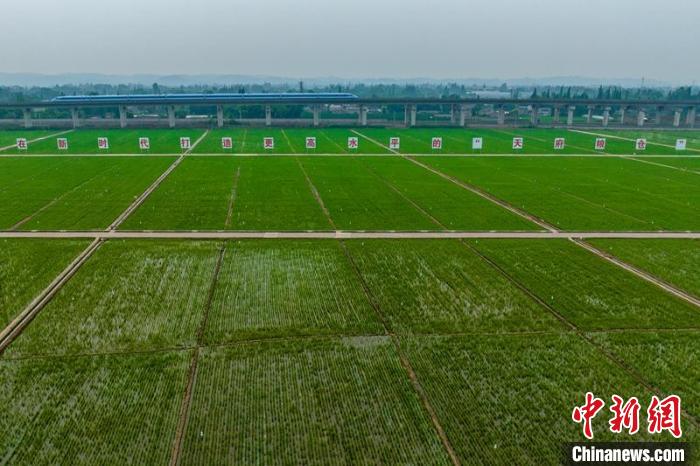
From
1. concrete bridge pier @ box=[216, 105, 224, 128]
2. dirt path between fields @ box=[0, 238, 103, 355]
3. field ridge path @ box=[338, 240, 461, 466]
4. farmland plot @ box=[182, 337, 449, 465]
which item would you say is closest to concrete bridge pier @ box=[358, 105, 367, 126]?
concrete bridge pier @ box=[216, 105, 224, 128]

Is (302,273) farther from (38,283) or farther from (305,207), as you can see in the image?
(305,207)

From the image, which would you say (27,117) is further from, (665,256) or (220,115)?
(665,256)

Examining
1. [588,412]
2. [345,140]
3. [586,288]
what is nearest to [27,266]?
[588,412]

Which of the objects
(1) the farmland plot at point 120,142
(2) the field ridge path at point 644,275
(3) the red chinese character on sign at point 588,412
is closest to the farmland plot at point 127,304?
(3) the red chinese character on sign at point 588,412

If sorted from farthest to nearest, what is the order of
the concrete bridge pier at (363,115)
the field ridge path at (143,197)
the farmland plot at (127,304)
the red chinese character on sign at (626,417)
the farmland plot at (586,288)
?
1. the concrete bridge pier at (363,115)
2. the field ridge path at (143,197)
3. the farmland plot at (586,288)
4. the farmland plot at (127,304)
5. the red chinese character on sign at (626,417)

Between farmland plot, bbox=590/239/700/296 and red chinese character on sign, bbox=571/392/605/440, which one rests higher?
farmland plot, bbox=590/239/700/296

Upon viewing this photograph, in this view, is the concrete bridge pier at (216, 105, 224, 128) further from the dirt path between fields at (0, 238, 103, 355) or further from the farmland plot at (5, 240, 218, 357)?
the dirt path between fields at (0, 238, 103, 355)

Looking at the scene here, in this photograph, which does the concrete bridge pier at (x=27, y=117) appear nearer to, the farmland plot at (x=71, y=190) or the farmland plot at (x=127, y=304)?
the farmland plot at (x=71, y=190)
